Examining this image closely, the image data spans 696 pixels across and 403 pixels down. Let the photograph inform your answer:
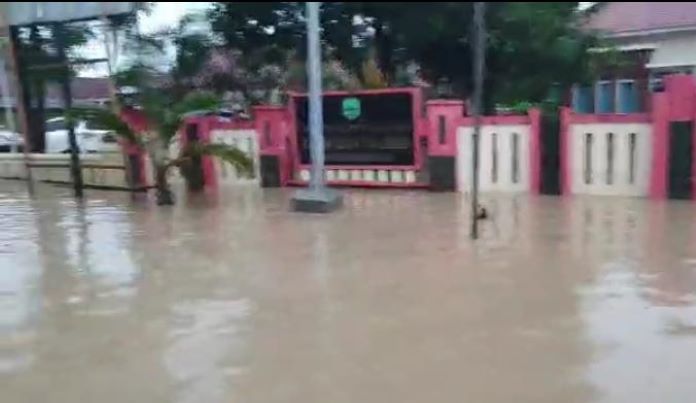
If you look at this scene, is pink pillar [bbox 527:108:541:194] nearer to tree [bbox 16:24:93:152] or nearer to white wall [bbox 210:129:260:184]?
white wall [bbox 210:129:260:184]

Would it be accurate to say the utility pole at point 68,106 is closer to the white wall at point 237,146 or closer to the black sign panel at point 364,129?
the white wall at point 237,146

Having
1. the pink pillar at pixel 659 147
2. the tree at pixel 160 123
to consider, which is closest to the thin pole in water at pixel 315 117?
the tree at pixel 160 123

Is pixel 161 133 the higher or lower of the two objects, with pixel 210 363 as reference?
higher

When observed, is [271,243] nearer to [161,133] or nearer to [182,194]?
[161,133]

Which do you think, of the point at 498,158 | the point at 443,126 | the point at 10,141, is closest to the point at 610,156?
the point at 498,158

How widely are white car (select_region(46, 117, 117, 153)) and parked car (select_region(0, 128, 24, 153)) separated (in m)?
0.43

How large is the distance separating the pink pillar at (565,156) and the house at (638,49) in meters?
0.29

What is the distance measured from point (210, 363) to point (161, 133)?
547 cm

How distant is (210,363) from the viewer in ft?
11.0

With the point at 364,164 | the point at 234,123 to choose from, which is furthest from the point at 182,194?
the point at 364,164

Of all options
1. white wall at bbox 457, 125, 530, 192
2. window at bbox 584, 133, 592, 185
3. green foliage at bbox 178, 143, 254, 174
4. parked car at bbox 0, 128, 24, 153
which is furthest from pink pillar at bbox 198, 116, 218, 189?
window at bbox 584, 133, 592, 185

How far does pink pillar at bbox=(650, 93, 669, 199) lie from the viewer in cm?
784

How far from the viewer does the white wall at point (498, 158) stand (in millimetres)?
8766

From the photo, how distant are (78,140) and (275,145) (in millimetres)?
4053
